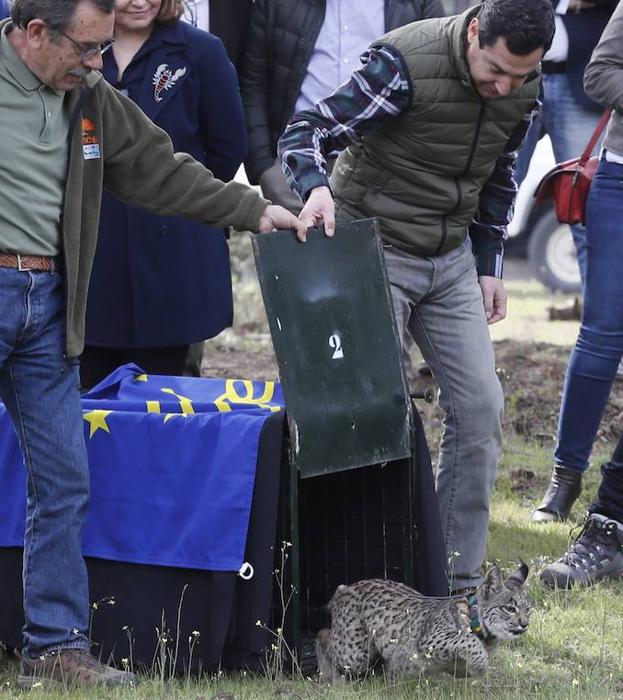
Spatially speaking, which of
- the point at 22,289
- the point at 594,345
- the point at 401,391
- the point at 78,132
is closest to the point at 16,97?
the point at 78,132

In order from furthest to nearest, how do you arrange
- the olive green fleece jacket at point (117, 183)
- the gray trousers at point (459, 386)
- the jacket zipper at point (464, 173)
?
the gray trousers at point (459, 386) → the jacket zipper at point (464, 173) → the olive green fleece jacket at point (117, 183)

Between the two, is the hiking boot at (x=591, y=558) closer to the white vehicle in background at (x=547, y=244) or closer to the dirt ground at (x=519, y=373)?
the dirt ground at (x=519, y=373)

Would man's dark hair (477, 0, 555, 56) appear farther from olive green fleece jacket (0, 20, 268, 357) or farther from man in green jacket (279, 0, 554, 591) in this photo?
olive green fleece jacket (0, 20, 268, 357)

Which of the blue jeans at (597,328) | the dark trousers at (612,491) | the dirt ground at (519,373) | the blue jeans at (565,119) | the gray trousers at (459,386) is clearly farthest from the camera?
the dirt ground at (519,373)

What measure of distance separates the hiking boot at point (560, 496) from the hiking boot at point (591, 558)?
0.60m

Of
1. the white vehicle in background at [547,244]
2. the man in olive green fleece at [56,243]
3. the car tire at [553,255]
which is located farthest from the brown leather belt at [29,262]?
the car tire at [553,255]

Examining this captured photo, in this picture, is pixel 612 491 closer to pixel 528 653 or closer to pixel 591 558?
pixel 591 558

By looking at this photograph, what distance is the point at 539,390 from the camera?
8.43 m

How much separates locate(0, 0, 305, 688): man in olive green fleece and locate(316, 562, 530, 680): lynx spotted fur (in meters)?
0.67

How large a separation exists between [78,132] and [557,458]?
9.31 ft

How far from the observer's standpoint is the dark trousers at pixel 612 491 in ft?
18.6

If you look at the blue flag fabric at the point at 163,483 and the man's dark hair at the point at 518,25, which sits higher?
the man's dark hair at the point at 518,25

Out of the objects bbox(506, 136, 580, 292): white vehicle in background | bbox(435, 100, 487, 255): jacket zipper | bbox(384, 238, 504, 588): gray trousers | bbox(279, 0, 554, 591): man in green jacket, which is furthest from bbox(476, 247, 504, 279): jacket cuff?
bbox(506, 136, 580, 292): white vehicle in background

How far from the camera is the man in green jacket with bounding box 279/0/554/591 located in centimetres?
487
